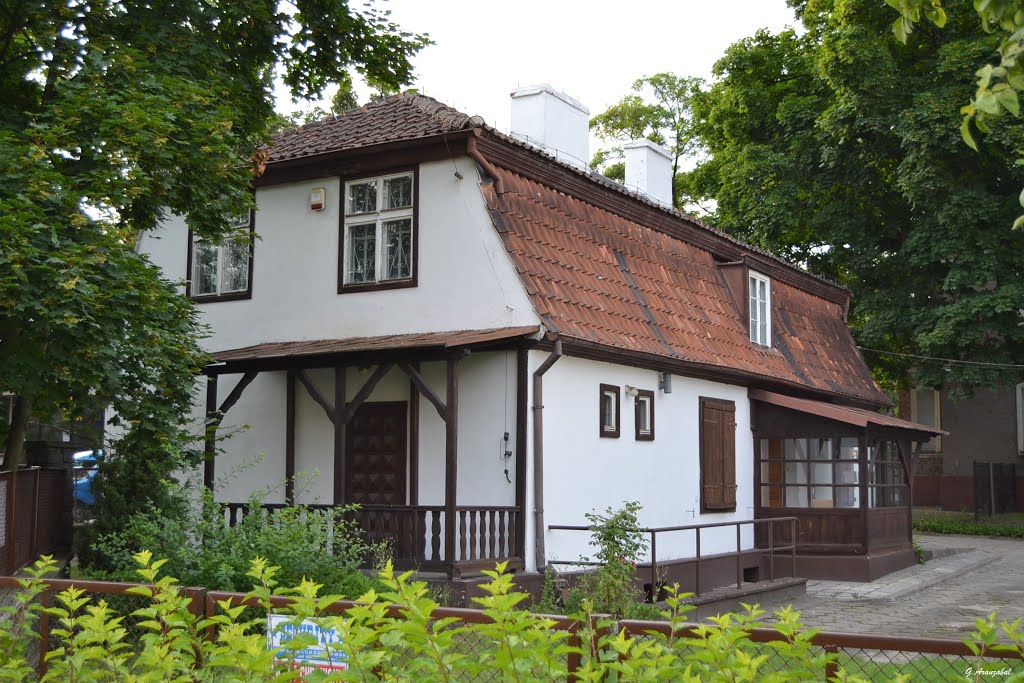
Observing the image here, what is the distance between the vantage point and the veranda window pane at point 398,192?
15.5 metres

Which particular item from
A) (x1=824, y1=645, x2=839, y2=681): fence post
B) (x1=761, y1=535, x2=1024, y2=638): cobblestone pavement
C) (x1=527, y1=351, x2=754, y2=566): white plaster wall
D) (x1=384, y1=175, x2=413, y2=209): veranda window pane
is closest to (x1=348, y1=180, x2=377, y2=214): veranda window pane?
(x1=384, y1=175, x2=413, y2=209): veranda window pane

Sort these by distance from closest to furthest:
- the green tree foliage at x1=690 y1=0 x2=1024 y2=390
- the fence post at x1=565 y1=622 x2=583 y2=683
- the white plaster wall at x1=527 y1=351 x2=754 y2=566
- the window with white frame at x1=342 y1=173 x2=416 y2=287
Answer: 1. the fence post at x1=565 y1=622 x2=583 y2=683
2. the white plaster wall at x1=527 y1=351 x2=754 y2=566
3. the window with white frame at x1=342 y1=173 x2=416 y2=287
4. the green tree foliage at x1=690 y1=0 x2=1024 y2=390

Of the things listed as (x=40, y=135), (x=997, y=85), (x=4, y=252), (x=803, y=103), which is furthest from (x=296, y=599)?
(x=803, y=103)

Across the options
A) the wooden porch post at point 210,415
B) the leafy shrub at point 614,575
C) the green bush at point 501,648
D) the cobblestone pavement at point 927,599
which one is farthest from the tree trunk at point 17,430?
the cobblestone pavement at point 927,599

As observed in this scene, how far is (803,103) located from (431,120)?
1701 cm

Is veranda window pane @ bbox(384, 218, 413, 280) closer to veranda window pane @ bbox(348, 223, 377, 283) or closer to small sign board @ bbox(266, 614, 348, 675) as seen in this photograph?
veranda window pane @ bbox(348, 223, 377, 283)

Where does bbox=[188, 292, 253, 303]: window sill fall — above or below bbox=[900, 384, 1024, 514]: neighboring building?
above

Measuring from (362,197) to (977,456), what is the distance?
80.2 feet

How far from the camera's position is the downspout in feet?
47.6

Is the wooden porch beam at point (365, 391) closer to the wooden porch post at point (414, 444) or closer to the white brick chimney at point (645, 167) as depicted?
the wooden porch post at point (414, 444)

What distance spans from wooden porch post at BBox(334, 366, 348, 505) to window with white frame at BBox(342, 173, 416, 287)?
1.61m

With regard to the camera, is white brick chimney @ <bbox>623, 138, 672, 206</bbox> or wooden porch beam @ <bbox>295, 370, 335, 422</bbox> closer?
wooden porch beam @ <bbox>295, 370, 335, 422</bbox>

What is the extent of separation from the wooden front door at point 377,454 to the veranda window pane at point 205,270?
370 centimetres

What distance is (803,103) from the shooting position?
29969 millimetres
